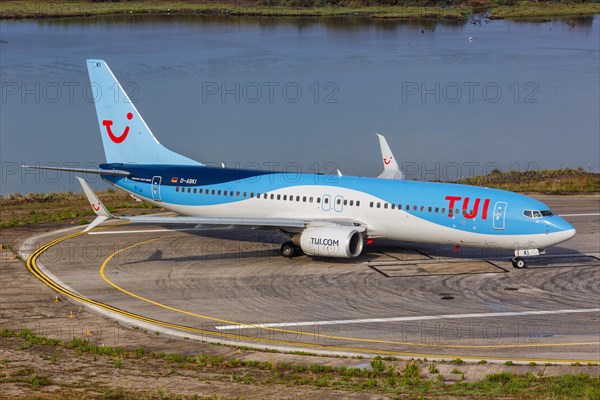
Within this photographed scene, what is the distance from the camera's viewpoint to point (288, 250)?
1982 inches

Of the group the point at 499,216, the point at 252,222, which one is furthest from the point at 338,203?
the point at 499,216

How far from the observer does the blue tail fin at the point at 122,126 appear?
54188 millimetres

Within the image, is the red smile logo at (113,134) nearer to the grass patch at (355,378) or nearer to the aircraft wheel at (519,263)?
the grass patch at (355,378)

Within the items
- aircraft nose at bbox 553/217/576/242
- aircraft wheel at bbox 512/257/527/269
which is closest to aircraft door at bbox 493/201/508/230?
aircraft nose at bbox 553/217/576/242

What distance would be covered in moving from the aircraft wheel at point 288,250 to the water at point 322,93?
99.1ft

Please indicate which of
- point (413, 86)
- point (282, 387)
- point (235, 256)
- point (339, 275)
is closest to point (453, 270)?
point (339, 275)

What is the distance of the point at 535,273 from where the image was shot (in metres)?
48.2

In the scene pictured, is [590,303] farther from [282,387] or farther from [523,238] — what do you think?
[282,387]

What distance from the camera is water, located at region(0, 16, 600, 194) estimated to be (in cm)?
8688

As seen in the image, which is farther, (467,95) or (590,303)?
(467,95)

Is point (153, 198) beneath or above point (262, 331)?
above

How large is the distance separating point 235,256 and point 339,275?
6.64 m

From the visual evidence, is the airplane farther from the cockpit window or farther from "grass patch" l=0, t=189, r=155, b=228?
"grass patch" l=0, t=189, r=155, b=228

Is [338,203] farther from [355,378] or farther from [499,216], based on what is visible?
[355,378]
